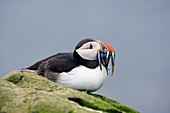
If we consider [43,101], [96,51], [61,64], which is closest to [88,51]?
[96,51]

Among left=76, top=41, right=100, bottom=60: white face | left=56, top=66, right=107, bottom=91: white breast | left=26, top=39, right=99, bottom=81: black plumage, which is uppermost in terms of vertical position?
left=76, top=41, right=100, bottom=60: white face

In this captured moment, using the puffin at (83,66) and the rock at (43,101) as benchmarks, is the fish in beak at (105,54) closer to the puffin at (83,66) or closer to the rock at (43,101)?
the puffin at (83,66)

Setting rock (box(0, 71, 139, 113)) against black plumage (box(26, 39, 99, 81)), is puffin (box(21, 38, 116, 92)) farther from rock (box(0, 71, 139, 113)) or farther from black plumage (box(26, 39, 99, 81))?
rock (box(0, 71, 139, 113))

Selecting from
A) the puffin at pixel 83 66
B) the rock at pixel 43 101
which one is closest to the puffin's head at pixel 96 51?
the puffin at pixel 83 66

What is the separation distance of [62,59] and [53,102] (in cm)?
463

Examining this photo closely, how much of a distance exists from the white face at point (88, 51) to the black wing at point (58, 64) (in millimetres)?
231

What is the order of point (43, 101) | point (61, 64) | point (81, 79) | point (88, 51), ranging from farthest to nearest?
point (88, 51) < point (61, 64) < point (81, 79) < point (43, 101)

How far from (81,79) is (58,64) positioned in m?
0.65

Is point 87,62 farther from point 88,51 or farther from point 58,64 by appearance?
point 58,64

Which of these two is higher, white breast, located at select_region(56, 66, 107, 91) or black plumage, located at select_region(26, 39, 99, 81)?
black plumage, located at select_region(26, 39, 99, 81)

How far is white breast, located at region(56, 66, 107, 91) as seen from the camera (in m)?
9.29

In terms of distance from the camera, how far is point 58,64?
9531mm

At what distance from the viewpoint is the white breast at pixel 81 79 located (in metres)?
9.29

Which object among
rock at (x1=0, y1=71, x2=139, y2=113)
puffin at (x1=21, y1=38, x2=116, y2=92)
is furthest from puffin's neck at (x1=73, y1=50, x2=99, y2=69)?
rock at (x1=0, y1=71, x2=139, y2=113)
